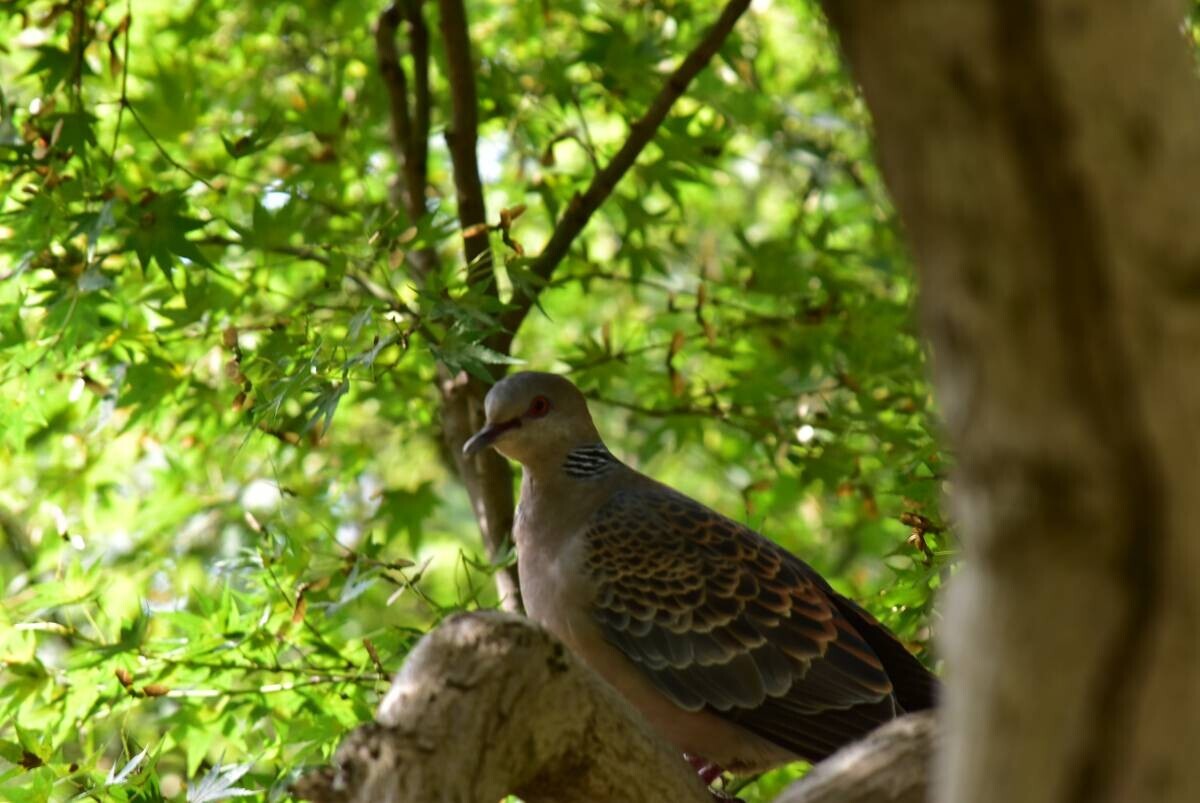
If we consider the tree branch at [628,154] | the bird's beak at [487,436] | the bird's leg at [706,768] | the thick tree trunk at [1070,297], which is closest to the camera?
the thick tree trunk at [1070,297]

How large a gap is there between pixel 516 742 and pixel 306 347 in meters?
1.53

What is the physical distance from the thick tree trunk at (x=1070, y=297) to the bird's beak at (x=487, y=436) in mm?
2962

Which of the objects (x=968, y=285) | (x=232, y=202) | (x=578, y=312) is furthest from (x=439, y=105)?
(x=968, y=285)

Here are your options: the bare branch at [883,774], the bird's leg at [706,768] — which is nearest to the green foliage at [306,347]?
the bird's leg at [706,768]

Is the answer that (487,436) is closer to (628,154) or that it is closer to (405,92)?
(628,154)

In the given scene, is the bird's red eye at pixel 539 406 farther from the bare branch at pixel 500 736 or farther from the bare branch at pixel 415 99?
the bare branch at pixel 500 736

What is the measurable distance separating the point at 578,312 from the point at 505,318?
2.82 meters

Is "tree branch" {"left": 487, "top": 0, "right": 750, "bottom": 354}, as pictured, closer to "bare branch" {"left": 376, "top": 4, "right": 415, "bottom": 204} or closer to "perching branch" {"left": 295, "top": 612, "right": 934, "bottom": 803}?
"bare branch" {"left": 376, "top": 4, "right": 415, "bottom": 204}

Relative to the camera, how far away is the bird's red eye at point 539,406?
425cm

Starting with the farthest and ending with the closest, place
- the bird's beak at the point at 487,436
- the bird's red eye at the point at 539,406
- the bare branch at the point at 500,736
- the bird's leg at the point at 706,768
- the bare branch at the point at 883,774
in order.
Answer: the bird's red eye at the point at 539,406
the bird's beak at the point at 487,436
the bird's leg at the point at 706,768
the bare branch at the point at 883,774
the bare branch at the point at 500,736

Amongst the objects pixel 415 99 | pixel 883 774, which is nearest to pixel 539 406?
pixel 415 99

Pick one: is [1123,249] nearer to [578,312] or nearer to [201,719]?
[201,719]

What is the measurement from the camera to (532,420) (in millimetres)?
4242

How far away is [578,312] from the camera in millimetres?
7359
